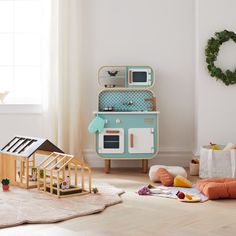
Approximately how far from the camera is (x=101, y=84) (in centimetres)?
522

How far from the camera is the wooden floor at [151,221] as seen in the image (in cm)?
280

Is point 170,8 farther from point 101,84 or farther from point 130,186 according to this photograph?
point 130,186

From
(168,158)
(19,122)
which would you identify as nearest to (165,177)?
(168,158)

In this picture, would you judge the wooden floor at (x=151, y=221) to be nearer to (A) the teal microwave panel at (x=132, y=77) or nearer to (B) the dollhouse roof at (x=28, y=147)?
(B) the dollhouse roof at (x=28, y=147)

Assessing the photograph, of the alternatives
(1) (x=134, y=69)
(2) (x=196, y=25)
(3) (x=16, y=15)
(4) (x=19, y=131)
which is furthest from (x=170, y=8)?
(4) (x=19, y=131)

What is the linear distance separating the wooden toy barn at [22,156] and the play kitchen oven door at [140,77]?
4.17 ft

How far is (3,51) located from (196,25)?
1996 millimetres

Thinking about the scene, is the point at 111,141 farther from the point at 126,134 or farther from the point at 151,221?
the point at 151,221

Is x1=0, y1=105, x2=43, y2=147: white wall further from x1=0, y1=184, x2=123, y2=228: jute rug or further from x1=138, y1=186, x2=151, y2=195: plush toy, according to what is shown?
x1=138, y1=186, x2=151, y2=195: plush toy

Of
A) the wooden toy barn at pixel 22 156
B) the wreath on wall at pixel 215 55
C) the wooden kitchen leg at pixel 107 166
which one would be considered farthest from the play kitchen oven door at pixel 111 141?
the wreath on wall at pixel 215 55

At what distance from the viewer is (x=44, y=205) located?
3.35 m

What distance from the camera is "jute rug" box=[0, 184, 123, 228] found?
3.02 metres

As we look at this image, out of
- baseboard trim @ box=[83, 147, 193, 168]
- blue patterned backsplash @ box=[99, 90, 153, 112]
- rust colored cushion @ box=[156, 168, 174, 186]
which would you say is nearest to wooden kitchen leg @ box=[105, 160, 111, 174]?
baseboard trim @ box=[83, 147, 193, 168]

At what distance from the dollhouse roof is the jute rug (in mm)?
297
